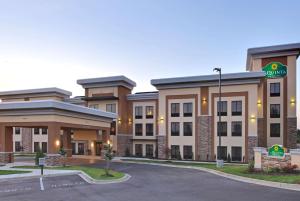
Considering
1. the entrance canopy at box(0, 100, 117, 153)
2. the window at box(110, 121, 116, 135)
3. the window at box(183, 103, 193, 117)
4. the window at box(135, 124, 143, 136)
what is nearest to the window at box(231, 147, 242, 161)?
the window at box(183, 103, 193, 117)

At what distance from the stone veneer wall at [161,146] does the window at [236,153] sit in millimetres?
9649

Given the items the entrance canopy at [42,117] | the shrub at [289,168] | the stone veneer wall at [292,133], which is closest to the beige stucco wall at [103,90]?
the entrance canopy at [42,117]

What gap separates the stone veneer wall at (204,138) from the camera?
39.2 m

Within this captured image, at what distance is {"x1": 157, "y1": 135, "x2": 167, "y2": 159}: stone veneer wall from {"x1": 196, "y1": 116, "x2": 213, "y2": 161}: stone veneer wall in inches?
202

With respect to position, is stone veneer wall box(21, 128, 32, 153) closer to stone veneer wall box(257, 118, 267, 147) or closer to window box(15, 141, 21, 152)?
window box(15, 141, 21, 152)

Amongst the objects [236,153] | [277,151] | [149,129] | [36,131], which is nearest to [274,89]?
[236,153]

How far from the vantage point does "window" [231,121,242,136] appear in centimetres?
3775

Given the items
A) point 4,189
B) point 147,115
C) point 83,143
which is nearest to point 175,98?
point 147,115

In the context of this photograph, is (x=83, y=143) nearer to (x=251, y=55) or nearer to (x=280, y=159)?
(x=251, y=55)

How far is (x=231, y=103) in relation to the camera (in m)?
38.5

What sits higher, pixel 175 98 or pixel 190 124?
pixel 175 98

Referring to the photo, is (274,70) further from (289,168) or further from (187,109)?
(187,109)

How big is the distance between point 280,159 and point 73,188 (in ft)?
52.5

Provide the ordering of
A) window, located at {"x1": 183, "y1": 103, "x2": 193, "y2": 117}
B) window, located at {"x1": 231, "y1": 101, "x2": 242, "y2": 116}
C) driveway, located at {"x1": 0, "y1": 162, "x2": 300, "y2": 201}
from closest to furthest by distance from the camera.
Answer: driveway, located at {"x1": 0, "y1": 162, "x2": 300, "y2": 201}
window, located at {"x1": 231, "y1": 101, "x2": 242, "y2": 116}
window, located at {"x1": 183, "y1": 103, "x2": 193, "y2": 117}
